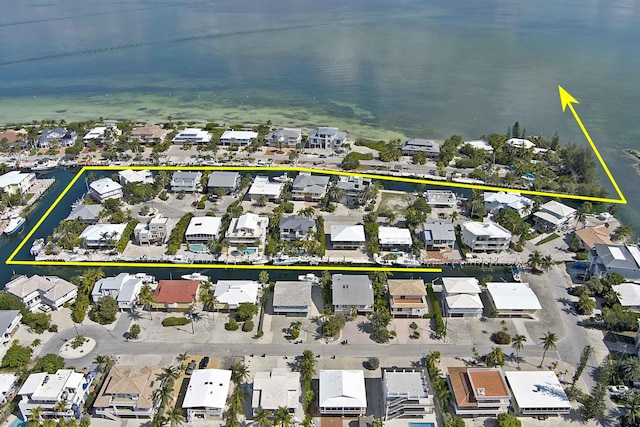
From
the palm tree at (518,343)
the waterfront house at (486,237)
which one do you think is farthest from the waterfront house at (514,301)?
the waterfront house at (486,237)

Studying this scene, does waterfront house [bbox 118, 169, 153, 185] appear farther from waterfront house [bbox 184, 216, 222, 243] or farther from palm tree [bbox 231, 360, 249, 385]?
palm tree [bbox 231, 360, 249, 385]

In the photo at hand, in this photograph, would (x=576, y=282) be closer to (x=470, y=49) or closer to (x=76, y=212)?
(x=76, y=212)

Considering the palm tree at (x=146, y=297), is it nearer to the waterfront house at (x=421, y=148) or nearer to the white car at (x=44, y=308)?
the white car at (x=44, y=308)

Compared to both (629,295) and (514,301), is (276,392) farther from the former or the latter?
(629,295)

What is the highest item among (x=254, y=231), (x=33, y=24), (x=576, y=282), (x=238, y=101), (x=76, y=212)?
(x=33, y=24)

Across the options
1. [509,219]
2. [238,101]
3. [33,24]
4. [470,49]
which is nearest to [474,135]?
[509,219]
